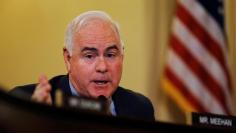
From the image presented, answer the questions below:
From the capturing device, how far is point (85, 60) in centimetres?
108

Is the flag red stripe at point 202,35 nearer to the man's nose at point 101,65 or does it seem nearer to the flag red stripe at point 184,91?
the flag red stripe at point 184,91

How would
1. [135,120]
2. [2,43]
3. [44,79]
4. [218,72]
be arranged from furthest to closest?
1. [218,72]
2. [2,43]
3. [44,79]
4. [135,120]

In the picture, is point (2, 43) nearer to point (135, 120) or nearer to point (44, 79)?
point (44, 79)

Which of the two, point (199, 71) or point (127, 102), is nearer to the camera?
point (127, 102)

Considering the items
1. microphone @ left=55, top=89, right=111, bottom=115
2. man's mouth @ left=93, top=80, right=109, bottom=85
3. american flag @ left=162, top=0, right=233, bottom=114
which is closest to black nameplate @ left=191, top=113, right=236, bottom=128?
microphone @ left=55, top=89, right=111, bottom=115

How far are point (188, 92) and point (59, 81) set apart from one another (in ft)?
3.42

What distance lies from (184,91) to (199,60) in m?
0.15

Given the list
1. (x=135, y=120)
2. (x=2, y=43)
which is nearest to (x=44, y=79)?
(x=135, y=120)

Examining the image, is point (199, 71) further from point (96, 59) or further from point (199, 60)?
point (96, 59)

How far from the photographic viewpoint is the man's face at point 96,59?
3.46ft

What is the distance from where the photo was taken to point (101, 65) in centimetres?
106

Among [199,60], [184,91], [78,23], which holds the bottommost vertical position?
[184,91]

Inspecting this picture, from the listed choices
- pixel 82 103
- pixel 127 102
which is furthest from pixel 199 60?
pixel 82 103

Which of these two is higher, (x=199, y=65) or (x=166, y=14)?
(x=166, y=14)
